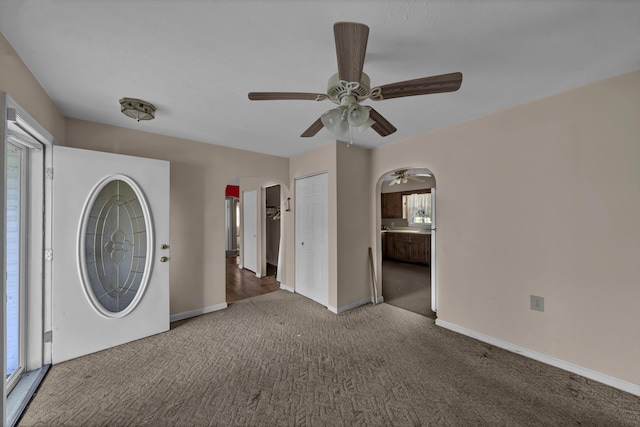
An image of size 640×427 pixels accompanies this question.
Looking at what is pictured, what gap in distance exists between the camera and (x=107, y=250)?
101 inches

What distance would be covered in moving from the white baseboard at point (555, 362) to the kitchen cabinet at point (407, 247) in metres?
3.65

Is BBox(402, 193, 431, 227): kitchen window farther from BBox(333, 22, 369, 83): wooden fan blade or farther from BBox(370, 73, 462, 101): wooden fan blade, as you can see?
BBox(333, 22, 369, 83): wooden fan blade

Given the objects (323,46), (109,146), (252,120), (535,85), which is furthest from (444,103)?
(109,146)

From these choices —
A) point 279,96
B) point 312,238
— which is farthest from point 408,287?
point 279,96

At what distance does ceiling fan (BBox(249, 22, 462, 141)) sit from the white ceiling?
299mm

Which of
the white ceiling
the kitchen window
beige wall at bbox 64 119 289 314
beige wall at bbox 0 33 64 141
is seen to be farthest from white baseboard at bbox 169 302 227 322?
the kitchen window

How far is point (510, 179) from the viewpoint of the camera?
8.09 ft

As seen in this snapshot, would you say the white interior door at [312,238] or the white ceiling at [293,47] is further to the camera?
the white interior door at [312,238]

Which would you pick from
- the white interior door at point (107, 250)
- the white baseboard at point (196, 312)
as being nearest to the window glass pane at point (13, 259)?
the white interior door at point (107, 250)

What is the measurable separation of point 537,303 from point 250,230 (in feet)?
16.6

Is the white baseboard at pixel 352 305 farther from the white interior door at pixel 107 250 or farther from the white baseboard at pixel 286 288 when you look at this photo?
the white interior door at pixel 107 250

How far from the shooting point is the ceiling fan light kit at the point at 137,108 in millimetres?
2168

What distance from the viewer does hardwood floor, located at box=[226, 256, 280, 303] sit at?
419 centimetres

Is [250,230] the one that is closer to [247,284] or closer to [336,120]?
[247,284]
